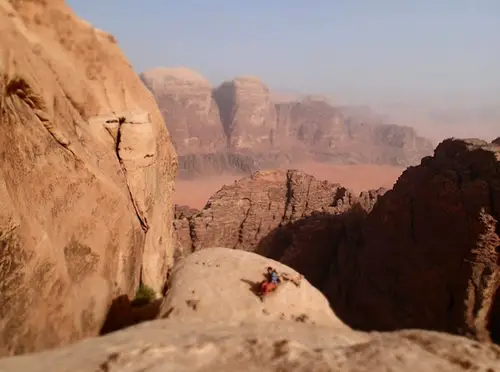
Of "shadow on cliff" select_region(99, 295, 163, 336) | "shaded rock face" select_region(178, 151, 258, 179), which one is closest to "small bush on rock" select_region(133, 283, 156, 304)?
"shadow on cliff" select_region(99, 295, 163, 336)

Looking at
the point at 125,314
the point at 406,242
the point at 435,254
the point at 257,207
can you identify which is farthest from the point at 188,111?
the point at 125,314

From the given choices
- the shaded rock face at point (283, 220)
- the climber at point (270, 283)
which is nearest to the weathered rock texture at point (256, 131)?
the shaded rock face at point (283, 220)

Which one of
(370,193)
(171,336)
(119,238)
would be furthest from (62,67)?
(370,193)

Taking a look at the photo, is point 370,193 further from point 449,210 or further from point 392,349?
point 392,349

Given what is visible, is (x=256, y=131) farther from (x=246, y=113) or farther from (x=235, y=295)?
(x=235, y=295)

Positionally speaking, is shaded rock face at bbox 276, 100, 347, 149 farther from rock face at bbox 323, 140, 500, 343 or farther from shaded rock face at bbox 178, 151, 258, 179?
rock face at bbox 323, 140, 500, 343
